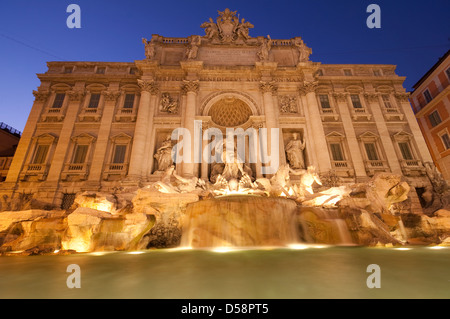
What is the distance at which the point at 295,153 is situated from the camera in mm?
16578

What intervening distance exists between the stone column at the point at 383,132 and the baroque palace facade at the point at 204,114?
9 centimetres

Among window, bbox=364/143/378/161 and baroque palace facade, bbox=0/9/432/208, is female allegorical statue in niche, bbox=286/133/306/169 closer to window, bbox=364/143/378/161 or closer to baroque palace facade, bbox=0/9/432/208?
baroque palace facade, bbox=0/9/432/208

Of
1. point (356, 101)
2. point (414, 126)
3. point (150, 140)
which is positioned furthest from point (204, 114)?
point (414, 126)

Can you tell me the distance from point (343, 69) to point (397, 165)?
1066cm

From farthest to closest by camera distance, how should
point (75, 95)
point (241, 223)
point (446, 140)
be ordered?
point (446, 140) → point (75, 95) → point (241, 223)

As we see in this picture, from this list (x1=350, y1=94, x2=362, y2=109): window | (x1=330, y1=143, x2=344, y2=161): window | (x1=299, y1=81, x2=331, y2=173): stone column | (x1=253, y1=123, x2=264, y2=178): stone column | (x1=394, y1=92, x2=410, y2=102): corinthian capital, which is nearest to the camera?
(x1=253, y1=123, x2=264, y2=178): stone column

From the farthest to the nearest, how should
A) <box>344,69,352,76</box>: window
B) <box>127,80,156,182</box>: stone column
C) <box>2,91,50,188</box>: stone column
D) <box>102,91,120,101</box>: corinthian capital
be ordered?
1. <box>344,69,352,76</box>: window
2. <box>102,91,120,101</box>: corinthian capital
3. <box>2,91,50,188</box>: stone column
4. <box>127,80,156,182</box>: stone column

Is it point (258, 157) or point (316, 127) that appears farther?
point (316, 127)

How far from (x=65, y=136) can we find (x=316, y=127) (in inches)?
815

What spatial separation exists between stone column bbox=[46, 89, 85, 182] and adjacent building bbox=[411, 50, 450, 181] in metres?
34.1

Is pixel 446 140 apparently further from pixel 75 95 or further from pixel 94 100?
pixel 75 95

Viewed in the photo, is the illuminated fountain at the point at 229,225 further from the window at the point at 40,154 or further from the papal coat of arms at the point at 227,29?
the papal coat of arms at the point at 227,29

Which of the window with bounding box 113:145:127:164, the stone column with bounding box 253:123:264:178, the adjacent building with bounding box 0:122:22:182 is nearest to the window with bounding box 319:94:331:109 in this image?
the stone column with bounding box 253:123:264:178

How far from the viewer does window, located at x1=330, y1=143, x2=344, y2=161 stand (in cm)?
1742
